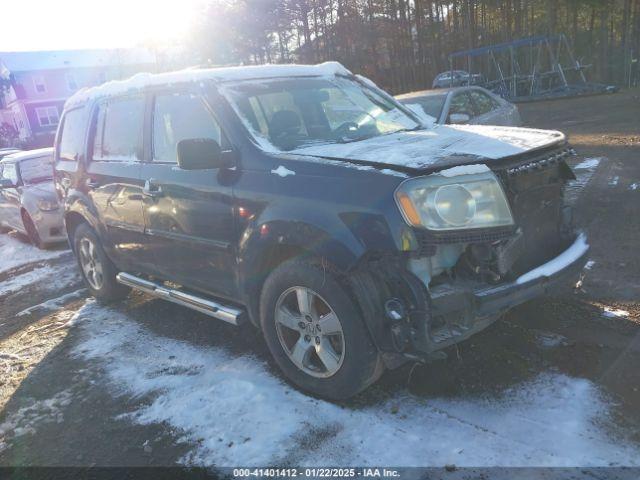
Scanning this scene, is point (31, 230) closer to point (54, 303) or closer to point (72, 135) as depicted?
point (54, 303)

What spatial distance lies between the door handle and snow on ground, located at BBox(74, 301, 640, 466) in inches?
54.2

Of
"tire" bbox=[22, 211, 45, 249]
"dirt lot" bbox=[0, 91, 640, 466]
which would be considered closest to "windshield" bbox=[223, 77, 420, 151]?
"dirt lot" bbox=[0, 91, 640, 466]

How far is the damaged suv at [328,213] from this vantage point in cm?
279

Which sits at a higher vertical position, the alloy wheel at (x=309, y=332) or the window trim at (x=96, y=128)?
the window trim at (x=96, y=128)

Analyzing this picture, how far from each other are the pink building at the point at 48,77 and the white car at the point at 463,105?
4785 centimetres

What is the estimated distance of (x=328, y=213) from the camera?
9.72 feet

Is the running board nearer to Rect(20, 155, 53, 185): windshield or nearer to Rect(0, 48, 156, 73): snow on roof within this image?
Rect(20, 155, 53, 185): windshield

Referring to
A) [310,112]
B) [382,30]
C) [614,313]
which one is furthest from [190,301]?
[382,30]

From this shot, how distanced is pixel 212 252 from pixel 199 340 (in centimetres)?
98

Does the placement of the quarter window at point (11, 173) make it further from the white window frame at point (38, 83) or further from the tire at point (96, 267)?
the white window frame at point (38, 83)

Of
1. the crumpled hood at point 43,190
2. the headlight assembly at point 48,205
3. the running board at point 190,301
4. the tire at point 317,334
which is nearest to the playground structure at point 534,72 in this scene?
the crumpled hood at point 43,190

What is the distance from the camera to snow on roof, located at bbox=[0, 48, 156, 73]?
53.6 metres

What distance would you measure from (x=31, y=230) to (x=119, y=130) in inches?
196

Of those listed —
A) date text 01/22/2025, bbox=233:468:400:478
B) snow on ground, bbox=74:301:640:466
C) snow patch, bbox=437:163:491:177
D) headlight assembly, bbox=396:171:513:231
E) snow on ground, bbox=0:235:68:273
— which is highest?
snow patch, bbox=437:163:491:177
